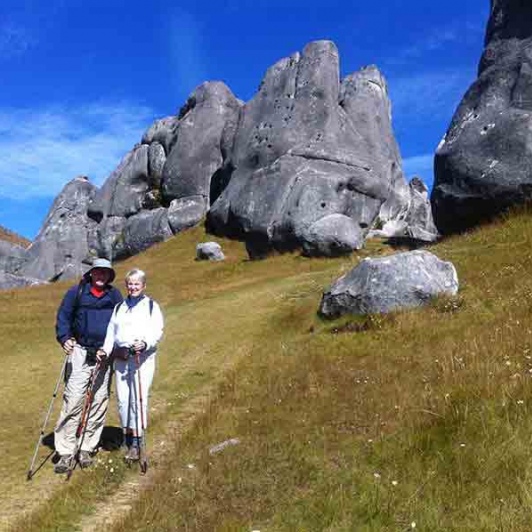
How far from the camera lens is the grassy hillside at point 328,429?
6879mm

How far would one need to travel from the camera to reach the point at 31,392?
1595cm

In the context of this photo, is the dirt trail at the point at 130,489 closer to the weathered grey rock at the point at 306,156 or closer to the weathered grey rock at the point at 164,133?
the weathered grey rock at the point at 306,156

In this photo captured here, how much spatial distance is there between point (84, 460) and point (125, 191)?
5328cm

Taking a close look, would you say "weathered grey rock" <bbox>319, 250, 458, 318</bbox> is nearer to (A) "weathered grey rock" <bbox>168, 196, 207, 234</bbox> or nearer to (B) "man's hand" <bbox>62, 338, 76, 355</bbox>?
(B) "man's hand" <bbox>62, 338, 76, 355</bbox>

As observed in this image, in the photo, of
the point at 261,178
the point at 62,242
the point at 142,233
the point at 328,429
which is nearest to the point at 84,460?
the point at 328,429

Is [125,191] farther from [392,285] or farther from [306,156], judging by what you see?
[392,285]

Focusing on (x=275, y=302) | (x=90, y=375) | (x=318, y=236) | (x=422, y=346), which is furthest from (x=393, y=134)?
(x=90, y=375)

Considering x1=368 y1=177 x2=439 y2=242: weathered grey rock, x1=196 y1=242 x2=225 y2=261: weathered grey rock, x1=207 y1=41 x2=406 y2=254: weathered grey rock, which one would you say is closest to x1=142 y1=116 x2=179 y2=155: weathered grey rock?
x1=207 y1=41 x2=406 y2=254: weathered grey rock

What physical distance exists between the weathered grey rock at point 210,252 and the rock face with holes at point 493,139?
17211mm

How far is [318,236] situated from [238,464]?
27492 mm

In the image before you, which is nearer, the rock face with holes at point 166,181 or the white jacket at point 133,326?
the white jacket at point 133,326

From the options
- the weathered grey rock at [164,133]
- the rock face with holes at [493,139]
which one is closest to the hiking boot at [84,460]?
the rock face with holes at [493,139]

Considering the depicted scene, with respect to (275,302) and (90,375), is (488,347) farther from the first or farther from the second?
(275,302)

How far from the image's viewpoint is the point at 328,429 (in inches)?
378
